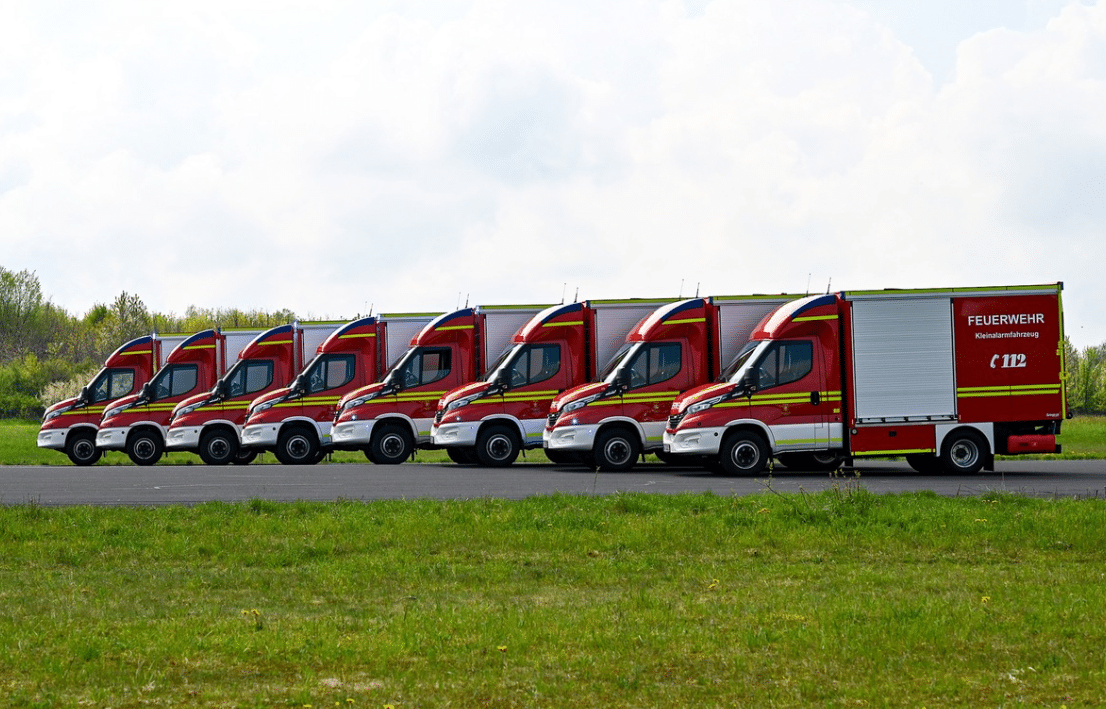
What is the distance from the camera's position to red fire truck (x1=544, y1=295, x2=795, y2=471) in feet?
81.7

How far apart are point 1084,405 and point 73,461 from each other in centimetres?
6675

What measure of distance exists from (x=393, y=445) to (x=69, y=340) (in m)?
73.2

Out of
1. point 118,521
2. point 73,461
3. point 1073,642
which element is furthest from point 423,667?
point 73,461

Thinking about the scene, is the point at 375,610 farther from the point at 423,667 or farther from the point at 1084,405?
the point at 1084,405

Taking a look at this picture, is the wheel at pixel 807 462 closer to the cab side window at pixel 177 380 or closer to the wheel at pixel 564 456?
the wheel at pixel 564 456

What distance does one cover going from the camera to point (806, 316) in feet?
75.7

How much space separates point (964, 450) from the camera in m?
23.1

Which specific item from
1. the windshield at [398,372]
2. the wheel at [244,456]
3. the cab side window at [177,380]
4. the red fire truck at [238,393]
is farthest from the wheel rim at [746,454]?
the cab side window at [177,380]

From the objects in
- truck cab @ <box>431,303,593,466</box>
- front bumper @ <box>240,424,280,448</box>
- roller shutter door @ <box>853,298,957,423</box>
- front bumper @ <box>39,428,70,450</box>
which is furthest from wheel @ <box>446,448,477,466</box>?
front bumper @ <box>39,428,70,450</box>

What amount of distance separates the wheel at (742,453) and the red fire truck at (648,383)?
84.7 inches

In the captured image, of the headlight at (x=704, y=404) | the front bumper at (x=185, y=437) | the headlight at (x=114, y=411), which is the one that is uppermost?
the headlight at (x=114, y=411)

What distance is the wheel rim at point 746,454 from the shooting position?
23062 mm

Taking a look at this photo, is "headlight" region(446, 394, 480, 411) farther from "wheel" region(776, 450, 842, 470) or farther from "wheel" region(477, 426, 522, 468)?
"wheel" region(776, 450, 842, 470)

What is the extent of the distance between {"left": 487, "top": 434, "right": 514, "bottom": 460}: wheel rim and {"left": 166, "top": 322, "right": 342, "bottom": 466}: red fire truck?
6186 mm
